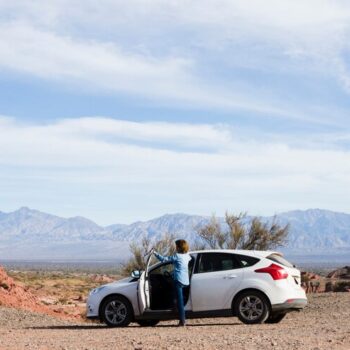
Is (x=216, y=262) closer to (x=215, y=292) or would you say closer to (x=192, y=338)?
(x=215, y=292)

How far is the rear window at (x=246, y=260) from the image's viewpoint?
15.2 m

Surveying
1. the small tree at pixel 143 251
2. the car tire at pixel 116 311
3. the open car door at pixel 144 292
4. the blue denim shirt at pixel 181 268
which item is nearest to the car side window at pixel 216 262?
the blue denim shirt at pixel 181 268

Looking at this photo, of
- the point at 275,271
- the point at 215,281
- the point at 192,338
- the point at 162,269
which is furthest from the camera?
the point at 162,269

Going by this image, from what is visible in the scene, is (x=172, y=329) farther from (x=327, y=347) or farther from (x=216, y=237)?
(x=216, y=237)

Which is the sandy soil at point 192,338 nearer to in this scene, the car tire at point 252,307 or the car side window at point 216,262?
the car tire at point 252,307

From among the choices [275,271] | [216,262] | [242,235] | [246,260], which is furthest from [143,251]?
[275,271]

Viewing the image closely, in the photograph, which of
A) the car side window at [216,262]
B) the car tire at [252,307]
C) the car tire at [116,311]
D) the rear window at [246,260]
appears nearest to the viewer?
the car tire at [252,307]

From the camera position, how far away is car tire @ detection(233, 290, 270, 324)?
14.9m

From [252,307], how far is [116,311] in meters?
2.99

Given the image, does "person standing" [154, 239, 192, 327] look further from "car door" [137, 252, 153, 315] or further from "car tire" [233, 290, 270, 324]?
"car tire" [233, 290, 270, 324]

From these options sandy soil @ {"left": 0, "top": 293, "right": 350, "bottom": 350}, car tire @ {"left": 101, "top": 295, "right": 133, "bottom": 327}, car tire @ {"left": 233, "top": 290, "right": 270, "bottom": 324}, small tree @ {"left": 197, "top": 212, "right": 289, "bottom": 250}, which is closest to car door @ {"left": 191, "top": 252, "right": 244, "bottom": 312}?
car tire @ {"left": 233, "top": 290, "right": 270, "bottom": 324}

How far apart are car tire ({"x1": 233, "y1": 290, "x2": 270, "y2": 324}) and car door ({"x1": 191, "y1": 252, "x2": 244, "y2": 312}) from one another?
21 centimetres

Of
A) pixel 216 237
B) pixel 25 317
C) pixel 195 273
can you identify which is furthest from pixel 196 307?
pixel 216 237

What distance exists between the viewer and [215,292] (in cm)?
1509
